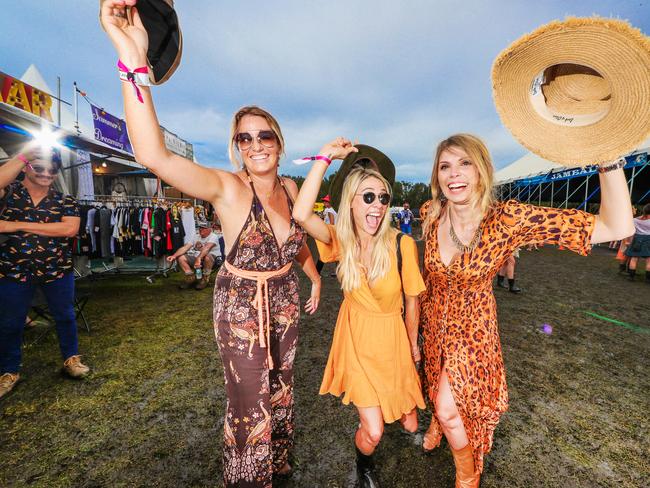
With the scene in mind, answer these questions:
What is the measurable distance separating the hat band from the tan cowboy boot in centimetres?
210

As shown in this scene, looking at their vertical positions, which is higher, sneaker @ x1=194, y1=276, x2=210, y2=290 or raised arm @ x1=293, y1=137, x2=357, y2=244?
raised arm @ x1=293, y1=137, x2=357, y2=244

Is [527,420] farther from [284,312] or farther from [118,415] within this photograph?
[118,415]

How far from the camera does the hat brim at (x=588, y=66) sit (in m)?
1.17

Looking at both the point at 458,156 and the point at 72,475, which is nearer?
the point at 458,156

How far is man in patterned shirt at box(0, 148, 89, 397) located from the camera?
114 inches

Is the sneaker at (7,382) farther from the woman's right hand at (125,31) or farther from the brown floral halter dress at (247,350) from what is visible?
the woman's right hand at (125,31)

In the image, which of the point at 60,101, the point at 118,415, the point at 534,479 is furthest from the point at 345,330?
the point at 60,101

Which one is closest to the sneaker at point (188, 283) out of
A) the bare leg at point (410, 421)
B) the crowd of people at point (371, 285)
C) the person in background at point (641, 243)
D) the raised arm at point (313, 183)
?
the crowd of people at point (371, 285)

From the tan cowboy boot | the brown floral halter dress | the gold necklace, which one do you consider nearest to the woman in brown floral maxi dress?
the brown floral halter dress

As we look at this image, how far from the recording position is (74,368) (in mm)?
3363

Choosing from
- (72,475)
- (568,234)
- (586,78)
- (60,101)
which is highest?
(60,101)

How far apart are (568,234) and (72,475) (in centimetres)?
394

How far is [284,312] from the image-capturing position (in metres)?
1.95

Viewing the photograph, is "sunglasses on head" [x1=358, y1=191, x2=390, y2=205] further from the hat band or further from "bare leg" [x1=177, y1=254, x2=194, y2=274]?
"bare leg" [x1=177, y1=254, x2=194, y2=274]
